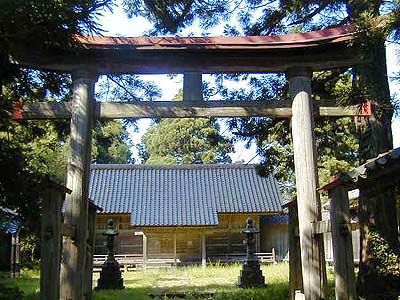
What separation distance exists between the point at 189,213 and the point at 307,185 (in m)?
19.0

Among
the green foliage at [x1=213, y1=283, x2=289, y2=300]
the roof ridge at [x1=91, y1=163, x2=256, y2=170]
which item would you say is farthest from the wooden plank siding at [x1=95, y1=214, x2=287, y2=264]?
the green foliage at [x1=213, y1=283, x2=289, y2=300]

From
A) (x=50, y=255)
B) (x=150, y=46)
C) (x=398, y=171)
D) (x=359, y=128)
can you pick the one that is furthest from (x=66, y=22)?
(x=359, y=128)

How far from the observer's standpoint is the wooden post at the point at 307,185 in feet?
21.8

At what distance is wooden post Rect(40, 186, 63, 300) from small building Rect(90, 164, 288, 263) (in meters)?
19.0

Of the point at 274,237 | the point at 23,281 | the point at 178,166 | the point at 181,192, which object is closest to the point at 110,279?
the point at 23,281

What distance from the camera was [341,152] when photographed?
918 inches

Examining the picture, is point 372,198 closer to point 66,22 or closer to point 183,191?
point 66,22

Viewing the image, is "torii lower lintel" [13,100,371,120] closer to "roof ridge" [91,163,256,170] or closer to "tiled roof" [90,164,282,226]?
"tiled roof" [90,164,282,226]

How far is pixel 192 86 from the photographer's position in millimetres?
7281

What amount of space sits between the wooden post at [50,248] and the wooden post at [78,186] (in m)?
0.80

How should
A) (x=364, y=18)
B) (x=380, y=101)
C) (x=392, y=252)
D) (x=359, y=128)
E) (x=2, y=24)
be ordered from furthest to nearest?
(x=359, y=128) < (x=392, y=252) < (x=380, y=101) < (x=364, y=18) < (x=2, y=24)

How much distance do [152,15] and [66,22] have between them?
4.44 meters

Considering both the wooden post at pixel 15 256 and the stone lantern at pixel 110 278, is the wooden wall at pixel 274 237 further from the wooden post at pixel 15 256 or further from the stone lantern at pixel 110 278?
the stone lantern at pixel 110 278

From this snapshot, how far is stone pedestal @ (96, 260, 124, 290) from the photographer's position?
14.8 meters
